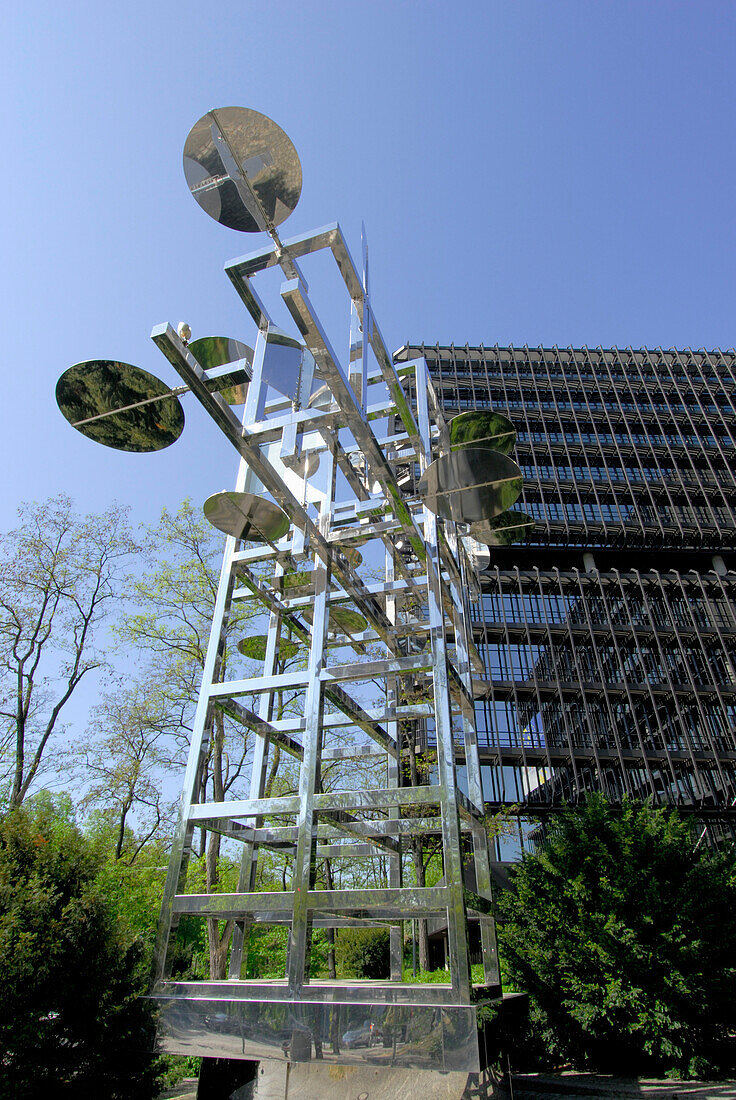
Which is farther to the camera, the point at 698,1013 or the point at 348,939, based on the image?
the point at 348,939

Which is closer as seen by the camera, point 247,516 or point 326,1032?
point 326,1032

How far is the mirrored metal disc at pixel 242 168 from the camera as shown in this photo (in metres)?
3.75

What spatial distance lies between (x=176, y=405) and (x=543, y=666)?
118 ft

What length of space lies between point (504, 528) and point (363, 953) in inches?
921

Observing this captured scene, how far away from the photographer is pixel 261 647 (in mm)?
7125

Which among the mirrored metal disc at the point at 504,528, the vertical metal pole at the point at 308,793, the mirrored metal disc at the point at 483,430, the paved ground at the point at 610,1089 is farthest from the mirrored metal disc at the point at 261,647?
the paved ground at the point at 610,1089

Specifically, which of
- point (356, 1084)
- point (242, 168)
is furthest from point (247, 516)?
point (356, 1084)

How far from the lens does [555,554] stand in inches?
1690

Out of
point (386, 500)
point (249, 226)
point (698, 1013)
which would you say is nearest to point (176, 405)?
point (249, 226)

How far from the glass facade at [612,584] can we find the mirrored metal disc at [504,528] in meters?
23.9

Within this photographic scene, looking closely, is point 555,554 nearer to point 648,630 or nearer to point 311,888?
point 648,630

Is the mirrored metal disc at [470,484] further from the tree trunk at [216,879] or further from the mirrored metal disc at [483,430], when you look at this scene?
the tree trunk at [216,879]

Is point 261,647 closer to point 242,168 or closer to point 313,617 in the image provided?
point 313,617

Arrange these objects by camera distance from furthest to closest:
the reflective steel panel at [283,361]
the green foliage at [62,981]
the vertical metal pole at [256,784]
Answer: the reflective steel panel at [283,361], the vertical metal pole at [256,784], the green foliage at [62,981]
